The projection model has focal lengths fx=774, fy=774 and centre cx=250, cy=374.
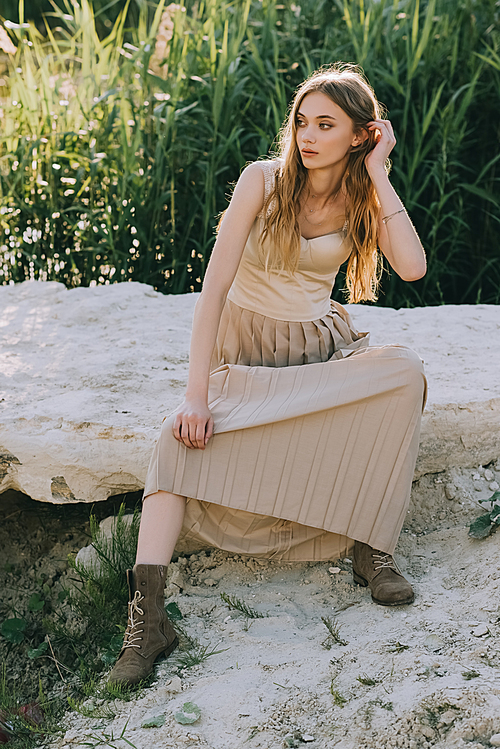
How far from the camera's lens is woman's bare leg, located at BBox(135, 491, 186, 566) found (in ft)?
6.06

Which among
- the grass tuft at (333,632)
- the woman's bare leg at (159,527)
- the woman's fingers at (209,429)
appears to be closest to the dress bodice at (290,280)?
the woman's fingers at (209,429)

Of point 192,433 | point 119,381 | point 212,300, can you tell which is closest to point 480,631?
point 192,433

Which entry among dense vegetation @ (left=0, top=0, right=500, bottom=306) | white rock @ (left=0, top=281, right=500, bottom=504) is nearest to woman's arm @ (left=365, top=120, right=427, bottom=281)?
white rock @ (left=0, top=281, right=500, bottom=504)

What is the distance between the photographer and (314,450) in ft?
6.40

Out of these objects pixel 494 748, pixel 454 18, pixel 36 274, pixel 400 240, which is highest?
pixel 454 18

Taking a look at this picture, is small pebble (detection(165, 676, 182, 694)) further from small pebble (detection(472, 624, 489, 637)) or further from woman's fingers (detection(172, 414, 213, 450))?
small pebble (detection(472, 624, 489, 637))

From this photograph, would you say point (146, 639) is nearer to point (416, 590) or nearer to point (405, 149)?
point (416, 590)

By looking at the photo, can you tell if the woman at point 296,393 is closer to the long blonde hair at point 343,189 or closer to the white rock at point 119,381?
the long blonde hair at point 343,189

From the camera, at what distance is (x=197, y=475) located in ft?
6.23

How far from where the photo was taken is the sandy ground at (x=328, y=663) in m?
1.48

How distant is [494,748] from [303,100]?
1579mm

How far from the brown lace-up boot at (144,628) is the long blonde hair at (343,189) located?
0.87 m

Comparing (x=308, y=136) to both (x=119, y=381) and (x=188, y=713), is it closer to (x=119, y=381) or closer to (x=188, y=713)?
(x=119, y=381)

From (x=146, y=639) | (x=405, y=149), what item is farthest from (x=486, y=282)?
(x=146, y=639)
